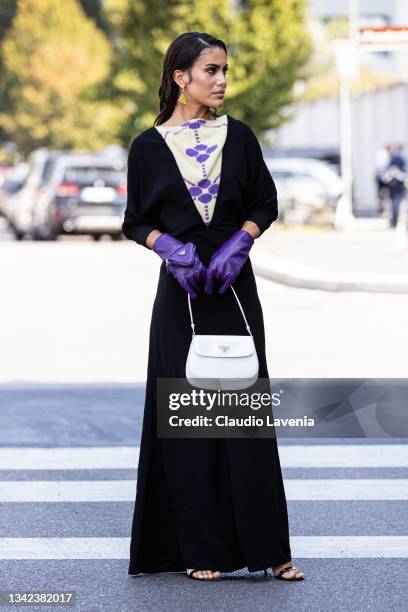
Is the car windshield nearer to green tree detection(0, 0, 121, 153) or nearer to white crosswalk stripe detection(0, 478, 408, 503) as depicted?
white crosswalk stripe detection(0, 478, 408, 503)

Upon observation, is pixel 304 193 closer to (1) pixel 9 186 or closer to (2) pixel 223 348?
(1) pixel 9 186

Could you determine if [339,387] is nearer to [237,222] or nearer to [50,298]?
[237,222]

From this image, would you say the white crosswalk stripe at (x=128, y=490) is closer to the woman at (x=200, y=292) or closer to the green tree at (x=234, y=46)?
the woman at (x=200, y=292)

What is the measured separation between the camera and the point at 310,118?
54.8 m

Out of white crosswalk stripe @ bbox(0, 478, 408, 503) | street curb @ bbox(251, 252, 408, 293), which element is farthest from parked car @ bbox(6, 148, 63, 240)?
white crosswalk stripe @ bbox(0, 478, 408, 503)

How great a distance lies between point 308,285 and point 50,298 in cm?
321

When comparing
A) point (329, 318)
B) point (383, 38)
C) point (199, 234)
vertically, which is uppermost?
point (383, 38)

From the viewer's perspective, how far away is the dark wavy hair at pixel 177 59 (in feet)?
16.3

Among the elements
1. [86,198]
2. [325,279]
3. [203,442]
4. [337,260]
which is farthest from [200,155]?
[86,198]

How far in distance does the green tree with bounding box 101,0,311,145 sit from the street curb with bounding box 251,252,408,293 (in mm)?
13985

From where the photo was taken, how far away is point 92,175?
2992cm

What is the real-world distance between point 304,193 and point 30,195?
7175 mm

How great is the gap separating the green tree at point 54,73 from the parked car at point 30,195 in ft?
111

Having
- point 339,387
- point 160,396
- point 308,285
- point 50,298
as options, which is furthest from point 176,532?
point 308,285
